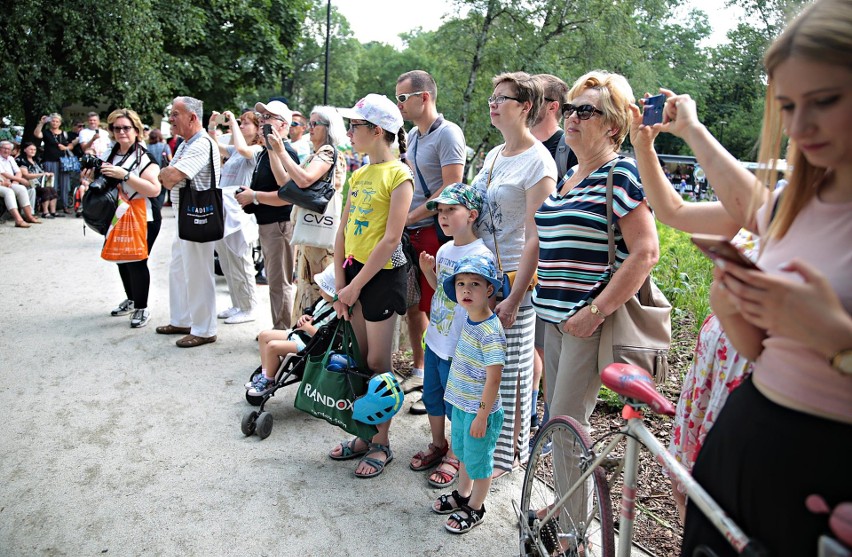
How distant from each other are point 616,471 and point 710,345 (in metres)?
0.59

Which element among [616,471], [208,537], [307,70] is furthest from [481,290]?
[307,70]

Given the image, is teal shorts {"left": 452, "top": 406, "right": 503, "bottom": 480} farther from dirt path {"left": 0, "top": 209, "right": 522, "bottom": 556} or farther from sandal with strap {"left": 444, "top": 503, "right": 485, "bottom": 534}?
dirt path {"left": 0, "top": 209, "right": 522, "bottom": 556}

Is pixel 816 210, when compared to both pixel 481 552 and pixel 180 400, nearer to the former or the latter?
pixel 481 552

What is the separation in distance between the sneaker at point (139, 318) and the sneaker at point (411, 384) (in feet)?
9.56

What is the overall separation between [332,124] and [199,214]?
1.42 meters

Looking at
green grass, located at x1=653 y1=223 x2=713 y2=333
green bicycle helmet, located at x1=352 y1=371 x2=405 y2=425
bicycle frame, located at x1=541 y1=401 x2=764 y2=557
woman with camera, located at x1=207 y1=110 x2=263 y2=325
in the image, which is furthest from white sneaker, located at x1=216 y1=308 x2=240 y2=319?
bicycle frame, located at x1=541 y1=401 x2=764 y2=557

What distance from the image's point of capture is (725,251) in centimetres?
119

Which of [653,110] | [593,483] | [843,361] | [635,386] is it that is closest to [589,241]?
[653,110]

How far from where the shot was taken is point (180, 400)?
460 centimetres

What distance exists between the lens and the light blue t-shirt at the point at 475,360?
2.99 metres

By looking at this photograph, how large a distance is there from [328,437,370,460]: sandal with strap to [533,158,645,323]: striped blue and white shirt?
166 cm

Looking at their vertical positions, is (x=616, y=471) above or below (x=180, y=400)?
above

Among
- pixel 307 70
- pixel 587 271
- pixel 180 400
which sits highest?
pixel 307 70

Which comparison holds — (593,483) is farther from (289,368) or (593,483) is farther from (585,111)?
(289,368)
